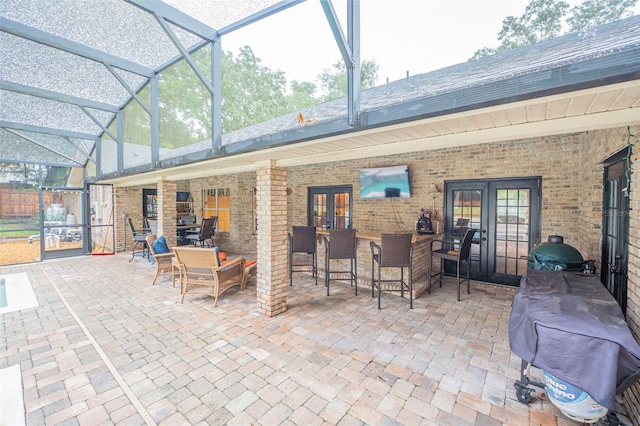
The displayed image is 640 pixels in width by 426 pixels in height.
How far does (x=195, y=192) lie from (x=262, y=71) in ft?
19.8

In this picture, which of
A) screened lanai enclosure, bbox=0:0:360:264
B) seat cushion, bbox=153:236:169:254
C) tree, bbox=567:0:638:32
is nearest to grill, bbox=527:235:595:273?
screened lanai enclosure, bbox=0:0:360:264

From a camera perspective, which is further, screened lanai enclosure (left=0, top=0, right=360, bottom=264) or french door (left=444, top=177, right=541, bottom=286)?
french door (left=444, top=177, right=541, bottom=286)

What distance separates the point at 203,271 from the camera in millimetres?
4691

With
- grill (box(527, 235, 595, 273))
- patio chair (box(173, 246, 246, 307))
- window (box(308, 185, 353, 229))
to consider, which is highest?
window (box(308, 185, 353, 229))

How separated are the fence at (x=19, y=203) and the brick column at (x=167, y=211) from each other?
176 inches

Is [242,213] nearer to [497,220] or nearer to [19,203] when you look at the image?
[19,203]

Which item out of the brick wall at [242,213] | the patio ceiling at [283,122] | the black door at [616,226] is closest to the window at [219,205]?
the brick wall at [242,213]

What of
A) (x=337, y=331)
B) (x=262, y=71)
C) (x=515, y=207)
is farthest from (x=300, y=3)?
(x=262, y=71)

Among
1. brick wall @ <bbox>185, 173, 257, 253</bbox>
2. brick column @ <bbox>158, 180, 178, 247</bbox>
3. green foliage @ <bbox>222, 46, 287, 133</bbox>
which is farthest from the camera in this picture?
green foliage @ <bbox>222, 46, 287, 133</bbox>

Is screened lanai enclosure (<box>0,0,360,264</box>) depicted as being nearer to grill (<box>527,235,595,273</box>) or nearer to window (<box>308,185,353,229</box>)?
window (<box>308,185,353,229</box>)

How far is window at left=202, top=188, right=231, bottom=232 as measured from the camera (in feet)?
32.4

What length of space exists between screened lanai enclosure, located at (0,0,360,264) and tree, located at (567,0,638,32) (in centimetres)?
1285

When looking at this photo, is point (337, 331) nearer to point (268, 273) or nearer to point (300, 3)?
point (268, 273)

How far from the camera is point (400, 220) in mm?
6512
